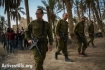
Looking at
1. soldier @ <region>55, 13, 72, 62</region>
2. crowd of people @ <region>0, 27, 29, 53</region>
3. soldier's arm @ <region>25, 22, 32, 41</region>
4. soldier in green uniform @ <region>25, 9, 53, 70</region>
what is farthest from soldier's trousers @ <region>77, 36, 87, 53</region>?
crowd of people @ <region>0, 27, 29, 53</region>

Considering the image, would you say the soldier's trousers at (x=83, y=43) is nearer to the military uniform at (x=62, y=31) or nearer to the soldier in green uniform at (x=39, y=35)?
the military uniform at (x=62, y=31)

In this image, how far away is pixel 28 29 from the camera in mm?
→ 4766

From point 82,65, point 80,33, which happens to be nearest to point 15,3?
point 80,33

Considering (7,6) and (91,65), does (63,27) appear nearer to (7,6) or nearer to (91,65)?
(91,65)

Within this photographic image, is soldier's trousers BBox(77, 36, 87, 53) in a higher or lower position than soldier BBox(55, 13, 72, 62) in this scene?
lower

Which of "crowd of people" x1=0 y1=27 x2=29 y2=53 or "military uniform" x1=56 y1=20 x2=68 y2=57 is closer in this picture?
"military uniform" x1=56 y1=20 x2=68 y2=57

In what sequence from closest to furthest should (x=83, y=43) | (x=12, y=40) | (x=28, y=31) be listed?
(x=28, y=31)
(x=83, y=43)
(x=12, y=40)

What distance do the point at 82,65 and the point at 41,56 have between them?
90.9 inches

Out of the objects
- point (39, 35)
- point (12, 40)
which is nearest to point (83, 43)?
point (39, 35)

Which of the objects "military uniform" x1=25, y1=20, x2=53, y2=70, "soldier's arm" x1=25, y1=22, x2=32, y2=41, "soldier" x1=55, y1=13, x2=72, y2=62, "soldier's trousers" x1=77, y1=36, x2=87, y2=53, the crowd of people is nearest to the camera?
"military uniform" x1=25, y1=20, x2=53, y2=70

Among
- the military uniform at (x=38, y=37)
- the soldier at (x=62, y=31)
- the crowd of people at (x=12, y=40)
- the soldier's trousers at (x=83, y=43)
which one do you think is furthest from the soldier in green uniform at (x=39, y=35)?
the crowd of people at (x=12, y=40)

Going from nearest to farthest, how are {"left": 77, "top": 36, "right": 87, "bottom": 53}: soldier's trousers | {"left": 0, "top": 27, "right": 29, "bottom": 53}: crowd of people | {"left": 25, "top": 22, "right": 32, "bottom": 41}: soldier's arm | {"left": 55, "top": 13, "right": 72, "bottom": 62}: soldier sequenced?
{"left": 25, "top": 22, "right": 32, "bottom": 41}: soldier's arm < {"left": 55, "top": 13, "right": 72, "bottom": 62}: soldier < {"left": 77, "top": 36, "right": 87, "bottom": 53}: soldier's trousers < {"left": 0, "top": 27, "right": 29, "bottom": 53}: crowd of people

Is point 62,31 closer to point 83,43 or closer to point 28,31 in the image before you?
point 83,43

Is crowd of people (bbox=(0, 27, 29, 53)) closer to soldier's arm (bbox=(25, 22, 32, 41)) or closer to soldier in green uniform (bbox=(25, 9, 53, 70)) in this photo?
soldier's arm (bbox=(25, 22, 32, 41))
